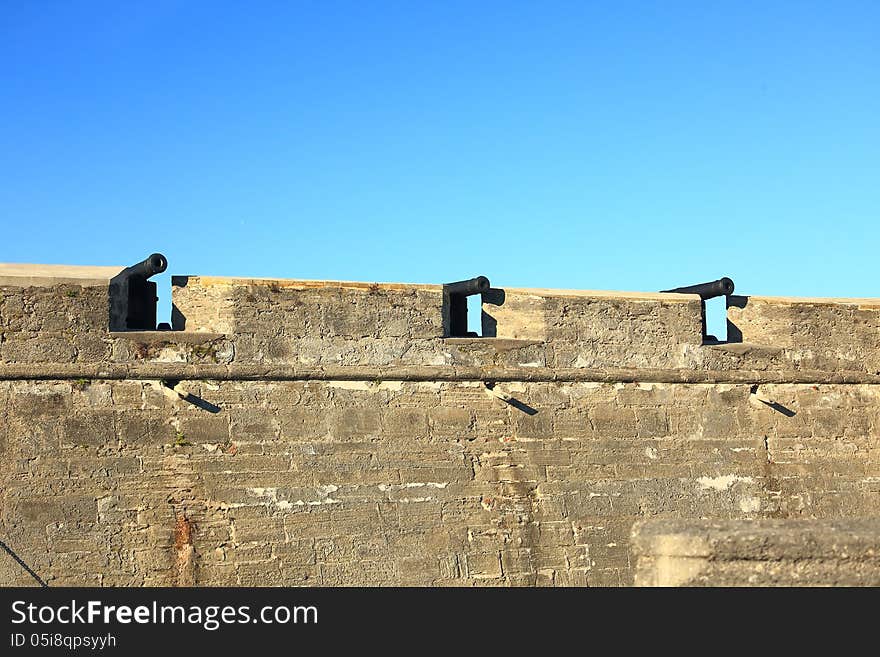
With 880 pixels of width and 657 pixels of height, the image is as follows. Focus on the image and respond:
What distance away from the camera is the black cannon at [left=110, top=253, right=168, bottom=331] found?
8.66m

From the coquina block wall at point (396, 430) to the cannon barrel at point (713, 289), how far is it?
18 cm

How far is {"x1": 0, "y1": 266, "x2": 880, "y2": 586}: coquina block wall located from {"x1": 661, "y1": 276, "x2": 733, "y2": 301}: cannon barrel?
18 centimetres

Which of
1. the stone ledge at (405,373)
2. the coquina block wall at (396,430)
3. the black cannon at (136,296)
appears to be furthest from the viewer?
the black cannon at (136,296)

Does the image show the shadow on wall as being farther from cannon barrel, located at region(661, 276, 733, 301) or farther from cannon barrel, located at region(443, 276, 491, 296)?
cannon barrel, located at region(661, 276, 733, 301)

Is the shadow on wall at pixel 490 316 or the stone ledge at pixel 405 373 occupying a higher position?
the shadow on wall at pixel 490 316

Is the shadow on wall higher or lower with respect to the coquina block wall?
higher

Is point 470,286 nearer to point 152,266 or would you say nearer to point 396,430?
point 396,430

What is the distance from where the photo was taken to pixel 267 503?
8609 millimetres

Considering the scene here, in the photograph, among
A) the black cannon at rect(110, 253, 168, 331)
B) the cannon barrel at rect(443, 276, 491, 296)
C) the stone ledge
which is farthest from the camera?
the cannon barrel at rect(443, 276, 491, 296)

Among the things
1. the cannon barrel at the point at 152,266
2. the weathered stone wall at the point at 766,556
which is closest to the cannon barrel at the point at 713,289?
the cannon barrel at the point at 152,266

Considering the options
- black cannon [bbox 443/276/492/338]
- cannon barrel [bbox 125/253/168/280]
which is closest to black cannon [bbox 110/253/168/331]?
cannon barrel [bbox 125/253/168/280]

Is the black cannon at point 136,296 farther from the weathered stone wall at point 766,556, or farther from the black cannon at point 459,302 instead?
the weathered stone wall at point 766,556

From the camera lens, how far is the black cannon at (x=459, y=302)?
9461 millimetres

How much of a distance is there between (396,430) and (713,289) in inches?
116
